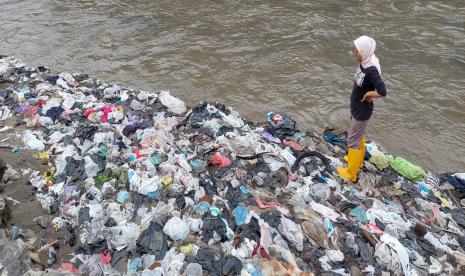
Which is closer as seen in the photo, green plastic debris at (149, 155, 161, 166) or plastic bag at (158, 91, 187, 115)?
green plastic debris at (149, 155, 161, 166)

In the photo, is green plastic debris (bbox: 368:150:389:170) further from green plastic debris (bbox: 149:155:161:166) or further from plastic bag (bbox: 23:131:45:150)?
plastic bag (bbox: 23:131:45:150)

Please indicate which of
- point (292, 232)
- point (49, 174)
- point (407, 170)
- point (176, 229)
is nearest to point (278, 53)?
point (407, 170)

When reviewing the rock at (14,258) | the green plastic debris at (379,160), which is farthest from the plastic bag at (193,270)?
the green plastic debris at (379,160)

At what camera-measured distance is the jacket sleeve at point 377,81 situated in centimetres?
545

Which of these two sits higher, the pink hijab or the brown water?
the pink hijab

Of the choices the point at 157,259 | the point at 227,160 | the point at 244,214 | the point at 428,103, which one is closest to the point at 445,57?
the point at 428,103

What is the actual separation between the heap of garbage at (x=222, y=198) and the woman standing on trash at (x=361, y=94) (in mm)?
392

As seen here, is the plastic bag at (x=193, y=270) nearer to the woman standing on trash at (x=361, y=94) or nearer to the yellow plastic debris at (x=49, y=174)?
the yellow plastic debris at (x=49, y=174)

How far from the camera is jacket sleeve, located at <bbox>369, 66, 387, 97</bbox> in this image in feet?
17.9

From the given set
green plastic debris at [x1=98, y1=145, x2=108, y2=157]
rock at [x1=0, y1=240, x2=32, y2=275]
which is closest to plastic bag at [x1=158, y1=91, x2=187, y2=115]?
green plastic debris at [x1=98, y1=145, x2=108, y2=157]

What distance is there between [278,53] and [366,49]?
650 cm

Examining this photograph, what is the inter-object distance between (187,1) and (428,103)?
9814 millimetres

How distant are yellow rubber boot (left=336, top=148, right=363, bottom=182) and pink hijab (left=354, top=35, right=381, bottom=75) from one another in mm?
1408

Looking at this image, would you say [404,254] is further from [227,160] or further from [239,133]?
[239,133]
